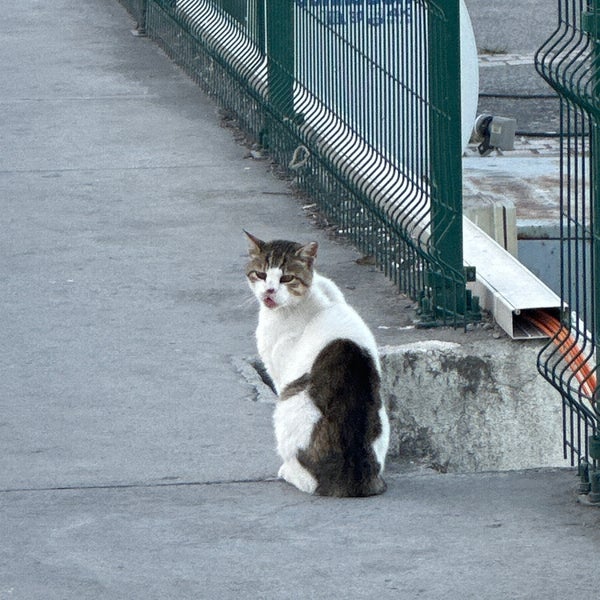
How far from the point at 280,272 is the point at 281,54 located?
433 cm

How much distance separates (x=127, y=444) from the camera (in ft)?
19.2

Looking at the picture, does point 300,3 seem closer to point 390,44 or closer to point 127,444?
point 390,44

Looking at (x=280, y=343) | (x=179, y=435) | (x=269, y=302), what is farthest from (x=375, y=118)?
(x=179, y=435)

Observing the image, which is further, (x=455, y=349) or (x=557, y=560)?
(x=455, y=349)

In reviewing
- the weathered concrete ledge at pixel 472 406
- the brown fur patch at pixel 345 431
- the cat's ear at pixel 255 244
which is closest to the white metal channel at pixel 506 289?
the weathered concrete ledge at pixel 472 406

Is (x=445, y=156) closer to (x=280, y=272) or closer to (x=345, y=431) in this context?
(x=280, y=272)

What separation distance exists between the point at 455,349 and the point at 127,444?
1.81m

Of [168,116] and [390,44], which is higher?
[390,44]

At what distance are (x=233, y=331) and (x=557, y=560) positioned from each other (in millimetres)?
2861

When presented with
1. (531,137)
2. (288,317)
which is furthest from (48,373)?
(531,137)

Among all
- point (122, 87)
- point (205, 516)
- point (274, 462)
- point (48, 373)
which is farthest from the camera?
point (122, 87)

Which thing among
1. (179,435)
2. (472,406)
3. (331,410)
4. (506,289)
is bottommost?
(472,406)

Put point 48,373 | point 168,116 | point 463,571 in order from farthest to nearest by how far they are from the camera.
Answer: point 168,116, point 48,373, point 463,571

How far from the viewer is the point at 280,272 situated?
595cm
